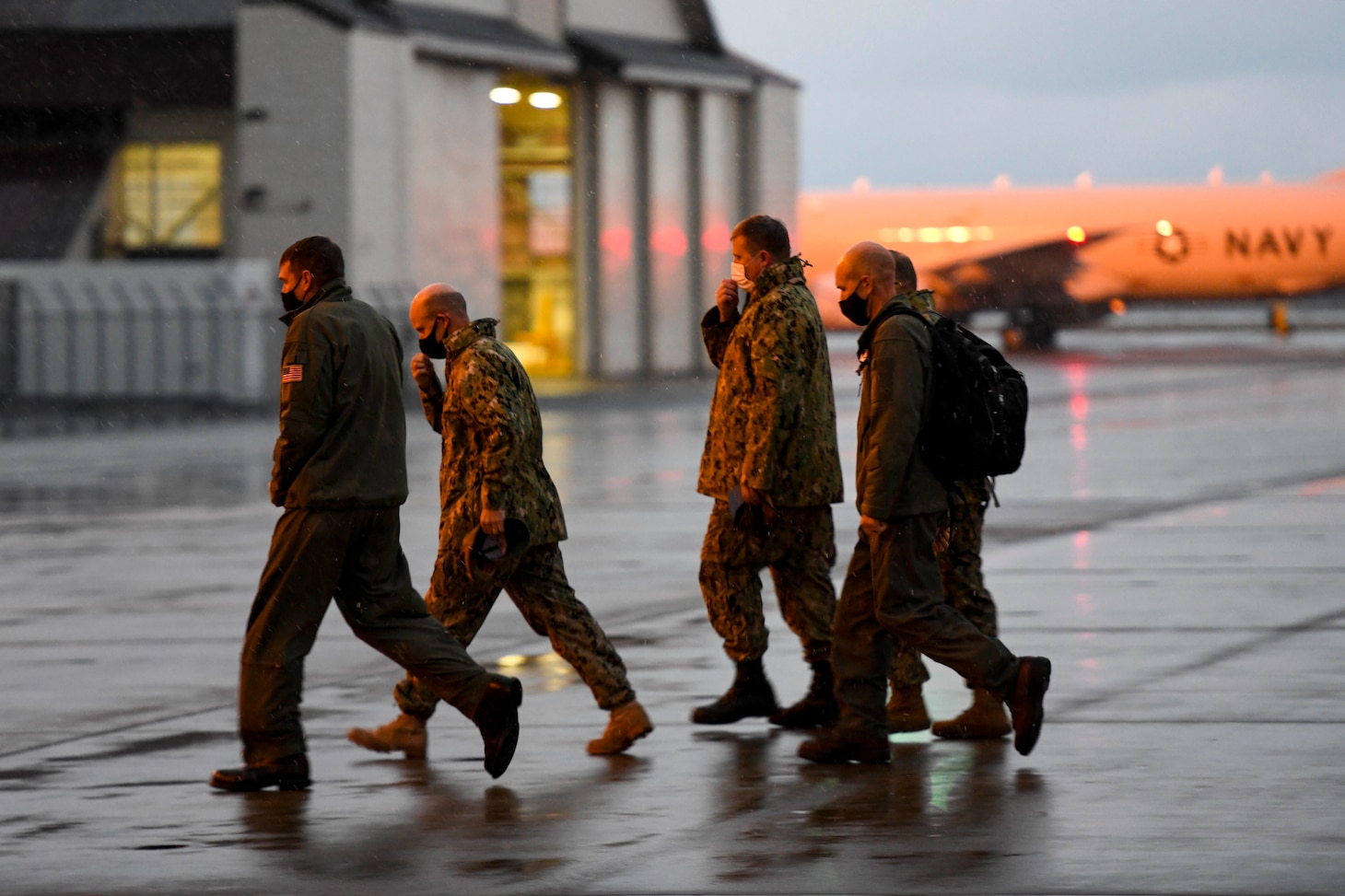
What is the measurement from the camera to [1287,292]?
57.9 metres

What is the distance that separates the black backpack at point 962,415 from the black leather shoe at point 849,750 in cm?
92

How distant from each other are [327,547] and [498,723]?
31.8 inches

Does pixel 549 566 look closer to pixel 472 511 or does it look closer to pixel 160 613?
pixel 472 511

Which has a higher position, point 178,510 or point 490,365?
point 490,365

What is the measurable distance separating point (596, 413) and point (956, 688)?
21.8 meters

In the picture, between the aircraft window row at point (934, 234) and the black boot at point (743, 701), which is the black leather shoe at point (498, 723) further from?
the aircraft window row at point (934, 234)

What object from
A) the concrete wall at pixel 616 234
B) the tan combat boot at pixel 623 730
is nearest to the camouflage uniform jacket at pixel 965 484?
the tan combat boot at pixel 623 730

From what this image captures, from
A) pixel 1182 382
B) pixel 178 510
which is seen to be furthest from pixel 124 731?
pixel 1182 382

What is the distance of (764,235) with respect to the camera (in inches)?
329

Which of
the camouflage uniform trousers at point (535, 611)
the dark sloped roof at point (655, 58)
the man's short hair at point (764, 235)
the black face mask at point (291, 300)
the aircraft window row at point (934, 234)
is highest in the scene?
the dark sloped roof at point (655, 58)

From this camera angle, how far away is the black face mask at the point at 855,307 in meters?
7.88

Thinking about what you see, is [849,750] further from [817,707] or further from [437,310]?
[437,310]

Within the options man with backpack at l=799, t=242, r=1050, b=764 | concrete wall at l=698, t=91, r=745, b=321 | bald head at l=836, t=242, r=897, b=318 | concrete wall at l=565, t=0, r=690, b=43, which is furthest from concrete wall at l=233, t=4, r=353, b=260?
man with backpack at l=799, t=242, r=1050, b=764

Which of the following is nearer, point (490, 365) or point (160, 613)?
point (490, 365)
